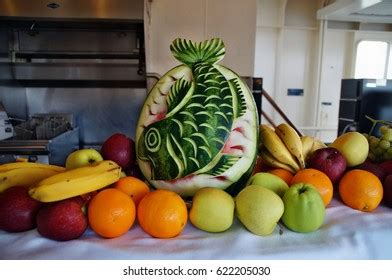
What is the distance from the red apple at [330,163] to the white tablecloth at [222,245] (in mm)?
123

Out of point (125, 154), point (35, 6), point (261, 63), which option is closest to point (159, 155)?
point (125, 154)

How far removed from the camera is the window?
194 inches

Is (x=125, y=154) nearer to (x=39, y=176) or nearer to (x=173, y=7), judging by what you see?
(x=39, y=176)

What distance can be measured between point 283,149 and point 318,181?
11 cm

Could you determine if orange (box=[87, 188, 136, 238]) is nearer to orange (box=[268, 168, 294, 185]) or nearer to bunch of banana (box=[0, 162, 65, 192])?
bunch of banana (box=[0, 162, 65, 192])

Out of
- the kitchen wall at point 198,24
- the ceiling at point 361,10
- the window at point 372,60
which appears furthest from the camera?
the window at point 372,60

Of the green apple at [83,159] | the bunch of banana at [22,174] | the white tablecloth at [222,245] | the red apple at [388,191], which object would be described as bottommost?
the white tablecloth at [222,245]

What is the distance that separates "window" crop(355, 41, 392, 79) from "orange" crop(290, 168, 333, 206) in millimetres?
5111

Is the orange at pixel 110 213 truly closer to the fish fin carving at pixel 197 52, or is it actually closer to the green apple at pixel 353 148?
the fish fin carving at pixel 197 52

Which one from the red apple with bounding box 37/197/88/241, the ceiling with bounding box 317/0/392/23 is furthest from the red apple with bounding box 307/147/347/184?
the ceiling with bounding box 317/0/392/23

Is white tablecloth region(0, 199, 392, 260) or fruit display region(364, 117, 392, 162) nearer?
white tablecloth region(0, 199, 392, 260)

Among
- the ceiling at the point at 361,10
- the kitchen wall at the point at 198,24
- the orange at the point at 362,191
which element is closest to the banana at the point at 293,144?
the orange at the point at 362,191

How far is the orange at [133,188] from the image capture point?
55 centimetres

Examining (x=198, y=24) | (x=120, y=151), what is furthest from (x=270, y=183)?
(x=198, y=24)
